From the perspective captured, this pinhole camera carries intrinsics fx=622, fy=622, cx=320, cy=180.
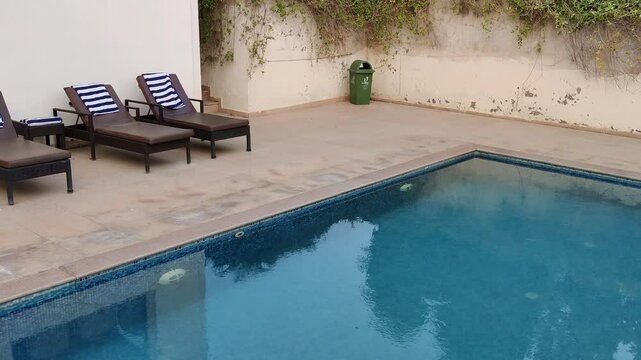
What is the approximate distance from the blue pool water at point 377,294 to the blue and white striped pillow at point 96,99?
3.18m

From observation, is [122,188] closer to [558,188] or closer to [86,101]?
[86,101]

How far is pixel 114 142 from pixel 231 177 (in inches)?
57.9

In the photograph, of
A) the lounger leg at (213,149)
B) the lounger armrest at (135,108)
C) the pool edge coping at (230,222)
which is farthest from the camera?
the lounger armrest at (135,108)

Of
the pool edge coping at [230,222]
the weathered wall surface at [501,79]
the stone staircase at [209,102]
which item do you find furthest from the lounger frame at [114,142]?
the weathered wall surface at [501,79]

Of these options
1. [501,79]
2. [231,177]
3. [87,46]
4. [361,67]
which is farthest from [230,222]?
[361,67]

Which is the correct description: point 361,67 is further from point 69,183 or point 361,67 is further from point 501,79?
point 69,183

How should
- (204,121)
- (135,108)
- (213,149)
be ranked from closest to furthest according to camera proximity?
1. (213,149)
2. (204,121)
3. (135,108)

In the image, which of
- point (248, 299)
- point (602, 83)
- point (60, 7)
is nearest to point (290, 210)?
point (248, 299)

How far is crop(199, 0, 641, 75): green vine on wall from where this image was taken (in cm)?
986

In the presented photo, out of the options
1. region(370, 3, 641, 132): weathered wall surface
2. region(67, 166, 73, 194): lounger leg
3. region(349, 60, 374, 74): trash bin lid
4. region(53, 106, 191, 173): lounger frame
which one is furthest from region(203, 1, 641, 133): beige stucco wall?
region(67, 166, 73, 194): lounger leg

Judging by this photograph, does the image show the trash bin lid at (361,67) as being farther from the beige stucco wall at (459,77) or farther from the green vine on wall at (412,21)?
the green vine on wall at (412,21)

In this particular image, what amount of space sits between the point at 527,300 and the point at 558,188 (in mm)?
3171

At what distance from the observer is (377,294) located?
4.83 m

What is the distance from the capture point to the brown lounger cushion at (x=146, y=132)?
6980 millimetres
